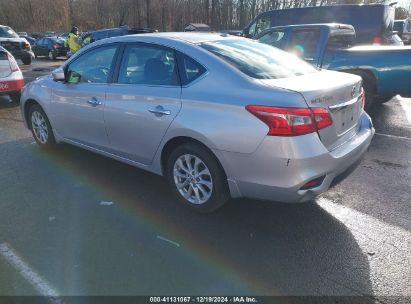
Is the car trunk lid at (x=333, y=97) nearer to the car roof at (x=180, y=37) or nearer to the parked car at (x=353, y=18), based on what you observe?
the car roof at (x=180, y=37)

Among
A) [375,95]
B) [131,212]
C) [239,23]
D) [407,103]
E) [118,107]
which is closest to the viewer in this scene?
[131,212]

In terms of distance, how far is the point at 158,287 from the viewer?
2705mm

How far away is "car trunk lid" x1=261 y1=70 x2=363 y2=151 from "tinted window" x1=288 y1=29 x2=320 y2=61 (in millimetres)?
4345

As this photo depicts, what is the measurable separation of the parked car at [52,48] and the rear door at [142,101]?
22.5m

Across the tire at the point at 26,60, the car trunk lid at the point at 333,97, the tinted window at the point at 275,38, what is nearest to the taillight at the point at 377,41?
the tinted window at the point at 275,38

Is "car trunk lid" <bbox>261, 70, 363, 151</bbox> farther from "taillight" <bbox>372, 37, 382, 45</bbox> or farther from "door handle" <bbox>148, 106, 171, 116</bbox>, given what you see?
"taillight" <bbox>372, 37, 382, 45</bbox>

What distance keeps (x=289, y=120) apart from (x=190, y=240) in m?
1.30

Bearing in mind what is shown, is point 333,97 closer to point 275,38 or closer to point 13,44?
point 275,38

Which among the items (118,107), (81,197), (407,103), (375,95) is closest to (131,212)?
(81,197)

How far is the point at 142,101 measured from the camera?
382 centimetres

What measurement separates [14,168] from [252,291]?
3662 mm

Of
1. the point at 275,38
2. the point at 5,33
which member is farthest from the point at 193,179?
the point at 5,33

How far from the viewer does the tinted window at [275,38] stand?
830 centimetres

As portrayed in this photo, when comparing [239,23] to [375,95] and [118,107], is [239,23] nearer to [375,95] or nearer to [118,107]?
[375,95]
